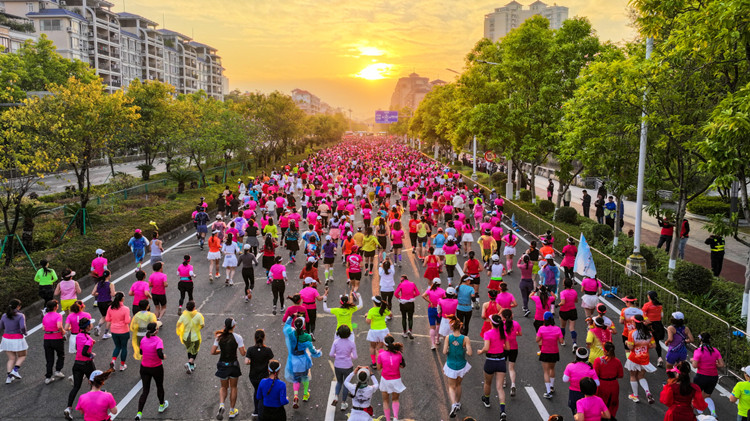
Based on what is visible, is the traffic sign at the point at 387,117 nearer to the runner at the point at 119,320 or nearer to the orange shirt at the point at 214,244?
the orange shirt at the point at 214,244

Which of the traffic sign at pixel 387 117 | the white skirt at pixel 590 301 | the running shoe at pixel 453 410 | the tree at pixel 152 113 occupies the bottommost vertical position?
the running shoe at pixel 453 410

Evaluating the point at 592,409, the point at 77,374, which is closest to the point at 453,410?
the point at 592,409

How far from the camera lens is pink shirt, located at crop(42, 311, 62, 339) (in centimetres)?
844

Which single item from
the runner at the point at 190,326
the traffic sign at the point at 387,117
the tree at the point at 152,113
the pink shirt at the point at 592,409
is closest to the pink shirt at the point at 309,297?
the runner at the point at 190,326

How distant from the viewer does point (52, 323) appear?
8.46 meters

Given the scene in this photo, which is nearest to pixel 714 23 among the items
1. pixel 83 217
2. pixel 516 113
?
pixel 516 113

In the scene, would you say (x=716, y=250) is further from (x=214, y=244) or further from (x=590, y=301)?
(x=214, y=244)

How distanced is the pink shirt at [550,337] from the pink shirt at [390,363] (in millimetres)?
2458

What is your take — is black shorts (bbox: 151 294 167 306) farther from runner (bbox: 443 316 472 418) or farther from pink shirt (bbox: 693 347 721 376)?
pink shirt (bbox: 693 347 721 376)

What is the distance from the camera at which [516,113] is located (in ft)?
82.7

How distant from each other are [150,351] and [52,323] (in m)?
2.43

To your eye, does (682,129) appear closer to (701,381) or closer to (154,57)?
(701,381)

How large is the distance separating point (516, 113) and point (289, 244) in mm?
14949

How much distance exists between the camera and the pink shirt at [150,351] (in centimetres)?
739
